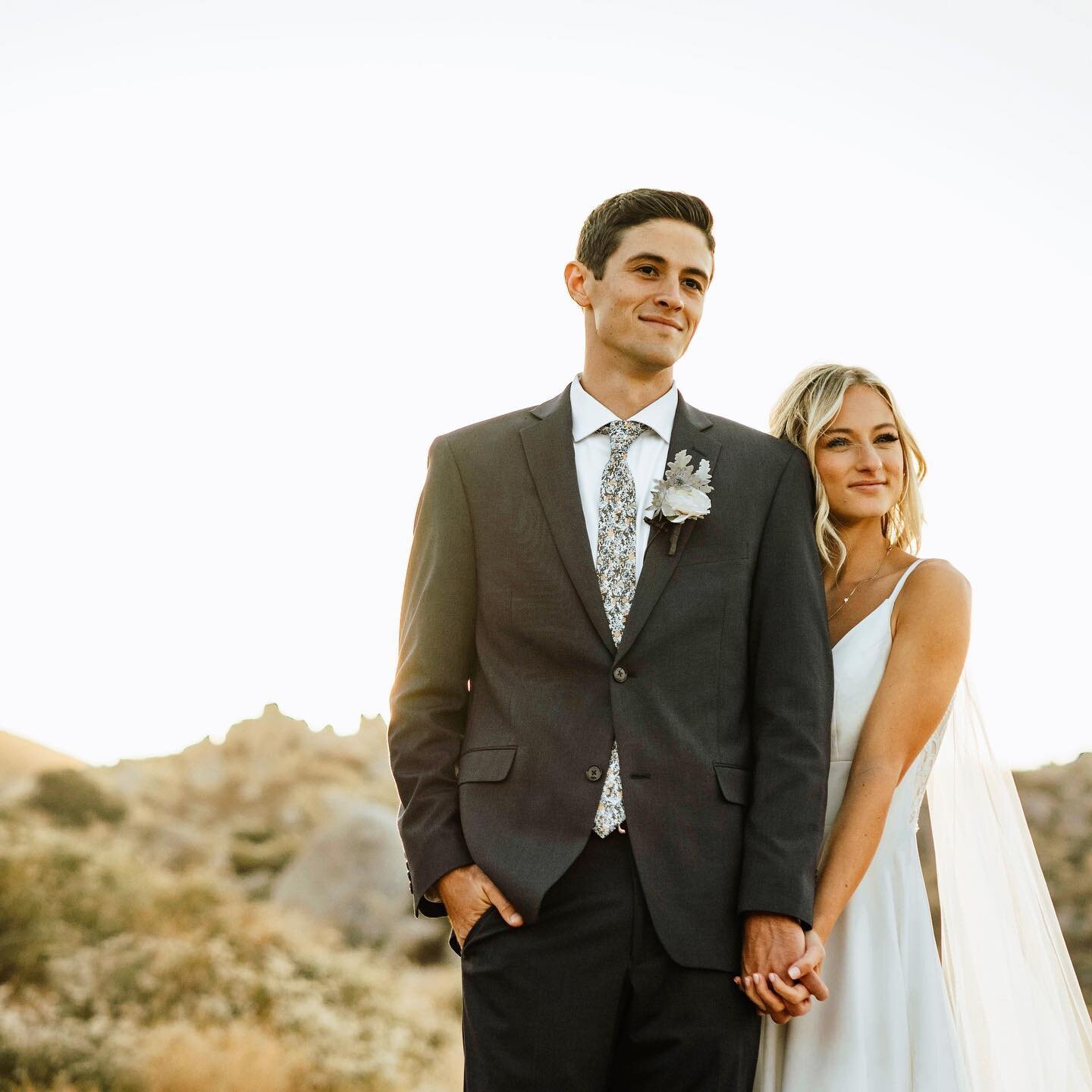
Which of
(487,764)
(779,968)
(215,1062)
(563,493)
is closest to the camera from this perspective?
(779,968)

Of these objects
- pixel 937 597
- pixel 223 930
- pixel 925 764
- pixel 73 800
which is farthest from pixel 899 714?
pixel 73 800

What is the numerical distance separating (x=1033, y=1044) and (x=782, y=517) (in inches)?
73.9

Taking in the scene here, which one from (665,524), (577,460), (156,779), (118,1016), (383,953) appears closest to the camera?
(665,524)

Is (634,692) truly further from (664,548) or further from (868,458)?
(868,458)

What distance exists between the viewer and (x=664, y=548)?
2.85m

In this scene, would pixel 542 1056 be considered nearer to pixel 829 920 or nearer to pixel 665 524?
Result: pixel 829 920

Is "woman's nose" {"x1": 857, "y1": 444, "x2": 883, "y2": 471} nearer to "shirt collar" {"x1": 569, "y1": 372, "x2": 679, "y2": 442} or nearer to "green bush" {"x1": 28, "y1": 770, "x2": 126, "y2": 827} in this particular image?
"shirt collar" {"x1": 569, "y1": 372, "x2": 679, "y2": 442}

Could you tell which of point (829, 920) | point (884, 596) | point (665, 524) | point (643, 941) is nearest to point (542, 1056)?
point (643, 941)

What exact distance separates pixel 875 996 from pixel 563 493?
1541mm

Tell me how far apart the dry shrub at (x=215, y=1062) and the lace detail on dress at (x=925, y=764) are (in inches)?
405

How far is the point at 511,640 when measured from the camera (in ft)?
9.52

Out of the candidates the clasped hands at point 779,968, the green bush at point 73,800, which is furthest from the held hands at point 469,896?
the green bush at point 73,800

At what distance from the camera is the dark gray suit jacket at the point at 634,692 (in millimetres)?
2625

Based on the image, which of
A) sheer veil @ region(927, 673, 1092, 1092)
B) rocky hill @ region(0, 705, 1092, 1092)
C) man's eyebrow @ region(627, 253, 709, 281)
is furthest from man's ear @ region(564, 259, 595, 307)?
rocky hill @ region(0, 705, 1092, 1092)
